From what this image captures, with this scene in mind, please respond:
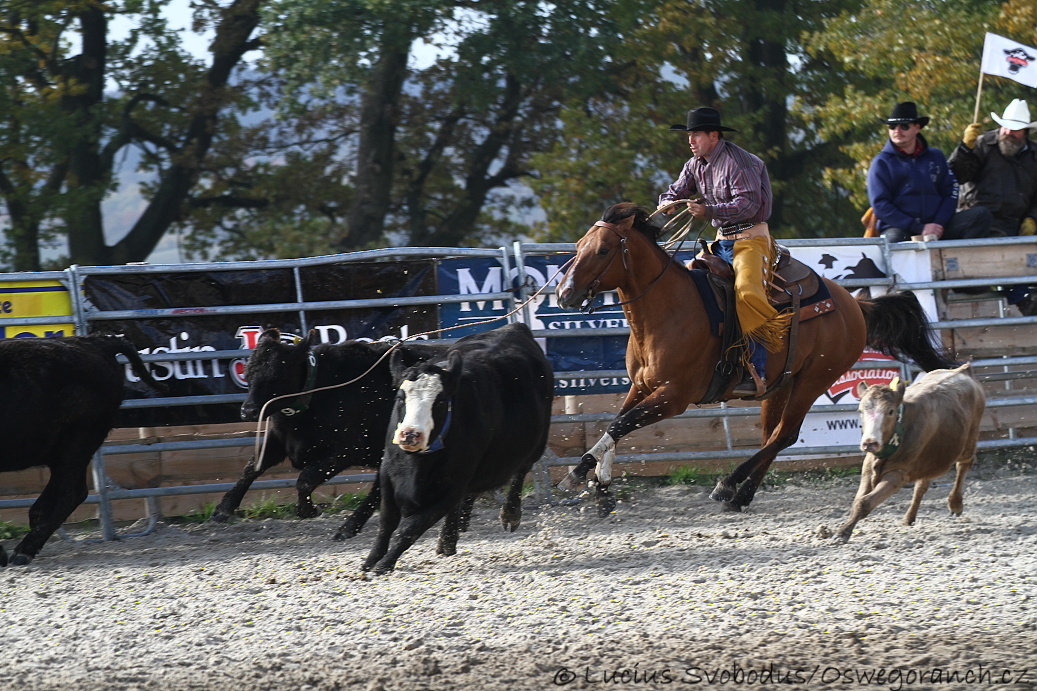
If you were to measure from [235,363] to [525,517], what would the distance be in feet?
7.45

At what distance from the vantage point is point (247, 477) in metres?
7.42

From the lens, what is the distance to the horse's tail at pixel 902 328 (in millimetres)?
8336

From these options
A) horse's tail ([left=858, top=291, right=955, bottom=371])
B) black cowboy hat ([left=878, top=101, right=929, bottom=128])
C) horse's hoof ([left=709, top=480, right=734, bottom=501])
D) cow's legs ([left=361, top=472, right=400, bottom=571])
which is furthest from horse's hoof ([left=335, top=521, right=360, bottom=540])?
black cowboy hat ([left=878, top=101, right=929, bottom=128])

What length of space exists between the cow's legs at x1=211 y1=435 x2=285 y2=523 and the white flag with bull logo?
6.86 meters

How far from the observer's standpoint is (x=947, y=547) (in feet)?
21.2

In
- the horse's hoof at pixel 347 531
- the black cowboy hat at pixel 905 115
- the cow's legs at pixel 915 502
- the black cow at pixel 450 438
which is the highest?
the black cowboy hat at pixel 905 115

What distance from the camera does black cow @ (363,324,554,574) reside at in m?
5.87

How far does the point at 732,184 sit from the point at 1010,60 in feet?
14.4

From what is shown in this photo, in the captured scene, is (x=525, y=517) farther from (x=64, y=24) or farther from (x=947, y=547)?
(x=64, y=24)

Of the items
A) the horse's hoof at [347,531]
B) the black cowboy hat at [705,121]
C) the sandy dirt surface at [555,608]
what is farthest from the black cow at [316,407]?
the black cowboy hat at [705,121]

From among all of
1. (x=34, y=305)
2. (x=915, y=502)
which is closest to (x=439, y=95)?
(x=34, y=305)

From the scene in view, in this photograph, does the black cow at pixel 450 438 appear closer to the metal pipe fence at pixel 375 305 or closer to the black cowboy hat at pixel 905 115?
the metal pipe fence at pixel 375 305

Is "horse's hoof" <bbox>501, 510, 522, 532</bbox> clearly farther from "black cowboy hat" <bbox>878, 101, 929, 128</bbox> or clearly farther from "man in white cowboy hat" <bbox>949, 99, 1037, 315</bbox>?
"man in white cowboy hat" <bbox>949, 99, 1037, 315</bbox>

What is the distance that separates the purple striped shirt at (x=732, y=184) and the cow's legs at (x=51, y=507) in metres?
4.23
